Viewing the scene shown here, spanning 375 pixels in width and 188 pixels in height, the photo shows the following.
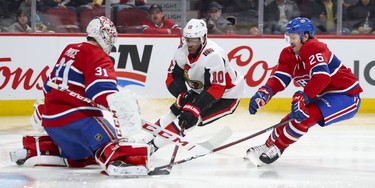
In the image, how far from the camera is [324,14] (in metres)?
9.64

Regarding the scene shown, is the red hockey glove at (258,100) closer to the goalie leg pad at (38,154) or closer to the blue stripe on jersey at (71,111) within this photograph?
the blue stripe on jersey at (71,111)

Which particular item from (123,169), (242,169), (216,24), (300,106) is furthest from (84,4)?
(123,169)

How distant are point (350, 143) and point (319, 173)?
1566mm

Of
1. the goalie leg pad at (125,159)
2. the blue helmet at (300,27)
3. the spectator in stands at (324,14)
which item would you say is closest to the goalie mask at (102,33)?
the goalie leg pad at (125,159)

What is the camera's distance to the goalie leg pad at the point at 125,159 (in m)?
5.16

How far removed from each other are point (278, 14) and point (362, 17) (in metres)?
0.88

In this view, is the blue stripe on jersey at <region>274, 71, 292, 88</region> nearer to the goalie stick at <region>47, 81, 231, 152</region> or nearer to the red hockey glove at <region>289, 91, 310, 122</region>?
the red hockey glove at <region>289, 91, 310, 122</region>

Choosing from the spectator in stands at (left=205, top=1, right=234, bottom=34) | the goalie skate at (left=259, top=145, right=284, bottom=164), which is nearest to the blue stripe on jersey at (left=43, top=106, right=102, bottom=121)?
the goalie skate at (left=259, top=145, right=284, bottom=164)

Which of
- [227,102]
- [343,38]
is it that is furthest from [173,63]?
[343,38]

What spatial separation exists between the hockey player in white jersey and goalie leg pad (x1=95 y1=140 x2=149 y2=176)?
62cm

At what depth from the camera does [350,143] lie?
7.05m

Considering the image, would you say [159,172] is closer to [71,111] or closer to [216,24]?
Result: [71,111]

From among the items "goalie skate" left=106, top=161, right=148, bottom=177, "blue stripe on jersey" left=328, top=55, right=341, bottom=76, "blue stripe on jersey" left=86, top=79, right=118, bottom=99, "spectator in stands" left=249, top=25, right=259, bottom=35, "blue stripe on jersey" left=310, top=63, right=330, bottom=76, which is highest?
"blue stripe on jersey" left=86, top=79, right=118, bottom=99

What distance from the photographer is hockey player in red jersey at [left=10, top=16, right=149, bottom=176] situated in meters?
5.12
